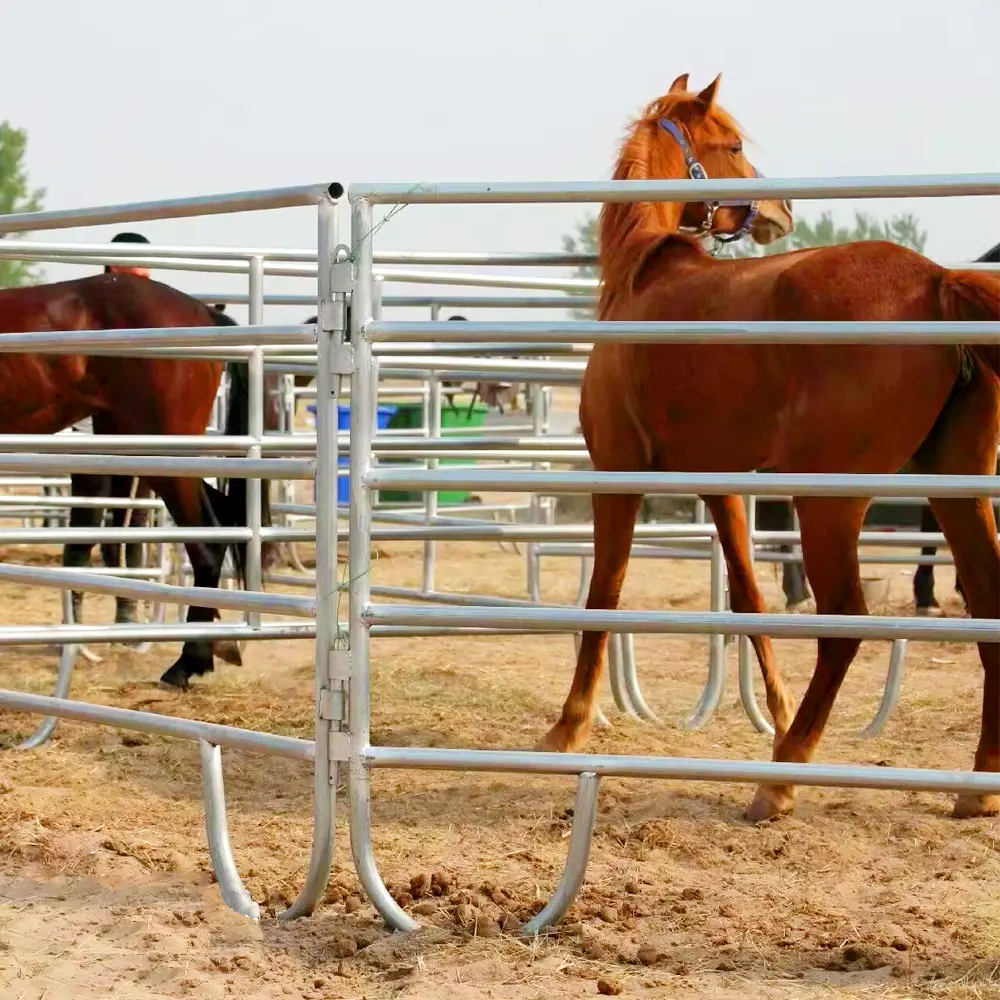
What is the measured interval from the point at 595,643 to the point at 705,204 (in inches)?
66.2

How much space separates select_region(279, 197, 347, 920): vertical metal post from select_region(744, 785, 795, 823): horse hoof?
1.33 meters

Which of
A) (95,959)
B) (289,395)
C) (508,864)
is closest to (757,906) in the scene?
(508,864)

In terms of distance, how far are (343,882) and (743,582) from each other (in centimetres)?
194

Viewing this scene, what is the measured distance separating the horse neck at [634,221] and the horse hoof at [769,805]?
5.27 feet

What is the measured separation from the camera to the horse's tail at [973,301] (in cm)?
334

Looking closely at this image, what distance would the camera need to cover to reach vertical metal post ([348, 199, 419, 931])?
8.89 ft

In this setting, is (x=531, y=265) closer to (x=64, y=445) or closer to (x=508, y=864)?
(x=64, y=445)

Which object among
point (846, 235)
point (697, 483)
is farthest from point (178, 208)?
point (846, 235)

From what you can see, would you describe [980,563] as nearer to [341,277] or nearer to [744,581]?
[744,581]

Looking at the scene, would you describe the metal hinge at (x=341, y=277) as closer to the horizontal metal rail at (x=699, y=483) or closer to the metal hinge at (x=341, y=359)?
the metal hinge at (x=341, y=359)

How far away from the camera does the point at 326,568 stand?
2.73m

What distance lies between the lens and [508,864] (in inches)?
125

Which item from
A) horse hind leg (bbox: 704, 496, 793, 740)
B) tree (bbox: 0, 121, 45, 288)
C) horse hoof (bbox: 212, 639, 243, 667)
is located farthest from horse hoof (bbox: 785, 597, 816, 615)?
tree (bbox: 0, 121, 45, 288)

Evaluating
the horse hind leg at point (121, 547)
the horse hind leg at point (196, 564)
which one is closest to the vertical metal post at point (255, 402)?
the horse hind leg at point (196, 564)
